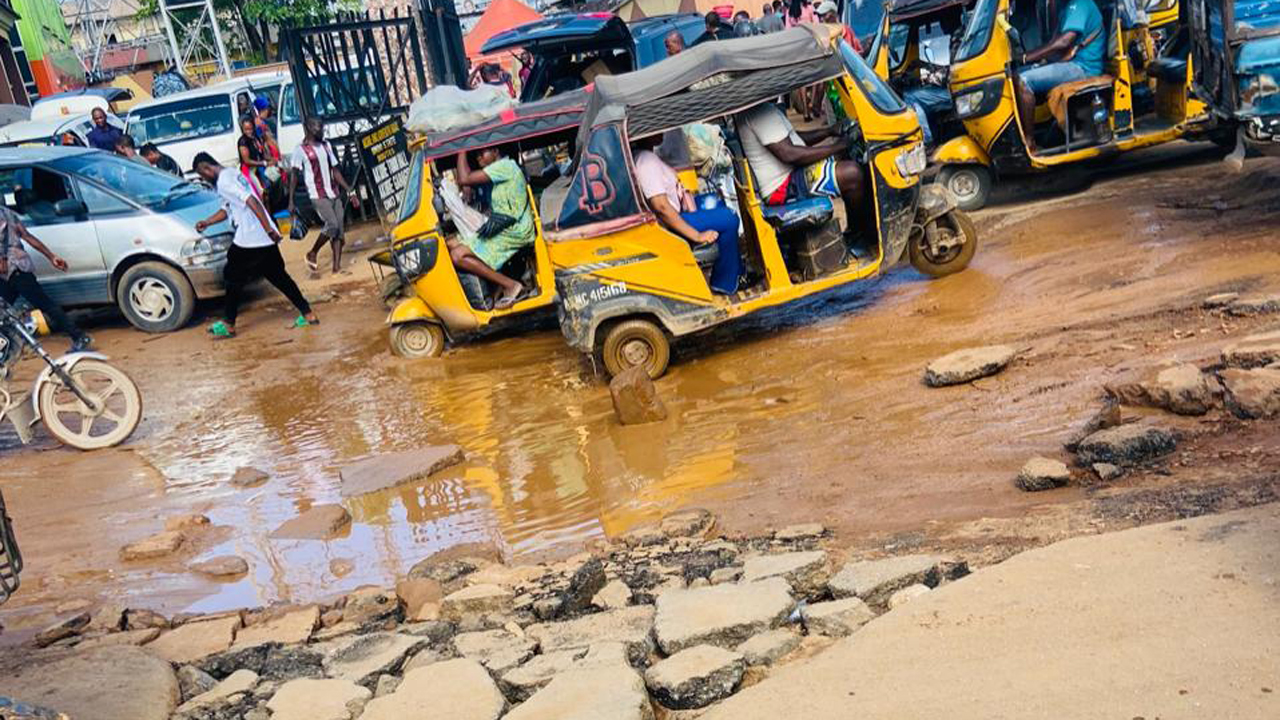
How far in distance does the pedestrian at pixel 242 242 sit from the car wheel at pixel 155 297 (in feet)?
1.70

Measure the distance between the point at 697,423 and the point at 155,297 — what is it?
730cm

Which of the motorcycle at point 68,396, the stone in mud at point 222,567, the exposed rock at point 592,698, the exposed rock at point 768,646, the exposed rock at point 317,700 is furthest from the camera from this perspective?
the motorcycle at point 68,396

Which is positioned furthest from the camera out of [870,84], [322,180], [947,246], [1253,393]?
[322,180]

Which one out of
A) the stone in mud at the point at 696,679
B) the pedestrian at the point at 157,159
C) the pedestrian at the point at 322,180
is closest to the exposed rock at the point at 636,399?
the stone in mud at the point at 696,679

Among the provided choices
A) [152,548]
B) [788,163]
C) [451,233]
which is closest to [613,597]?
[152,548]

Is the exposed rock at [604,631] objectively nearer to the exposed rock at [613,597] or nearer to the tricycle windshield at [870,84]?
the exposed rock at [613,597]

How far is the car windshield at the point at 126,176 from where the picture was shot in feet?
39.4

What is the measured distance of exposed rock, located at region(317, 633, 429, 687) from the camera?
4516 millimetres

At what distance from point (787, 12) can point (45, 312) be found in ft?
39.3

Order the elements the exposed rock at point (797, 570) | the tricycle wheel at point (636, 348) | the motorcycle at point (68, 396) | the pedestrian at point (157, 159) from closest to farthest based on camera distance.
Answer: the exposed rock at point (797, 570)
the tricycle wheel at point (636, 348)
the motorcycle at point (68, 396)
the pedestrian at point (157, 159)

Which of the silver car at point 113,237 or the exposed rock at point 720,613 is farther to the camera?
the silver car at point 113,237

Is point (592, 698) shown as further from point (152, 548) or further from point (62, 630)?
point (152, 548)

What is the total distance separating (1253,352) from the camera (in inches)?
227

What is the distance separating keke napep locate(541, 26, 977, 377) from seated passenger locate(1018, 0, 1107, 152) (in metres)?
2.37
